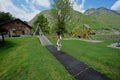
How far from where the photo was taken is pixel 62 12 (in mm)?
45562

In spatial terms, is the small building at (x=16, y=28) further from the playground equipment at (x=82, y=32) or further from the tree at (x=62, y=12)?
the playground equipment at (x=82, y=32)

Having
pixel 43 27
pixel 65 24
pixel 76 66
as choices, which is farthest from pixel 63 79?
pixel 43 27

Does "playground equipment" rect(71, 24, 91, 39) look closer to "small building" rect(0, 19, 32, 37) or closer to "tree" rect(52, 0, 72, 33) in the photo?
"tree" rect(52, 0, 72, 33)

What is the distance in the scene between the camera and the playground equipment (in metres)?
43.9

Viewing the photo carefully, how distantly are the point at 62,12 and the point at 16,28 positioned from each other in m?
22.4

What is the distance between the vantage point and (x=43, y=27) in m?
77.1

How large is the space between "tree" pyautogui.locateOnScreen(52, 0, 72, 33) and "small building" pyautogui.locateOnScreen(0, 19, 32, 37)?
58.8 feet

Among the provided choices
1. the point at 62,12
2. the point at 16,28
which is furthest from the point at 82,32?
the point at 16,28

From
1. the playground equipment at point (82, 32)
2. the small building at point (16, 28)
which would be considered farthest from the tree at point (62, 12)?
the small building at point (16, 28)

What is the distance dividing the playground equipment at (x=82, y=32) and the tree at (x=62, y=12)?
450cm

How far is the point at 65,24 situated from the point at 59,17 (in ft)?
10.4

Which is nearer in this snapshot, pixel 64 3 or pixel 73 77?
pixel 73 77

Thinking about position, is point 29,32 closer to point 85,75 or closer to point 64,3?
point 64,3

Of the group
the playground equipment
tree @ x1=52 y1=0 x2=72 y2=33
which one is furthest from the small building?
the playground equipment
